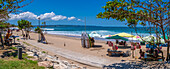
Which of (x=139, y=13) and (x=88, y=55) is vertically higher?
(x=139, y=13)

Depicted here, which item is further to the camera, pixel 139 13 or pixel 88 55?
pixel 88 55

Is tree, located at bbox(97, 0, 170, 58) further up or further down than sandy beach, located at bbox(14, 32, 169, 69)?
further up

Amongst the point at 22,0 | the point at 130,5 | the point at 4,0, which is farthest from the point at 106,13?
the point at 4,0

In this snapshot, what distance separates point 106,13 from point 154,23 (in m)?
2.81

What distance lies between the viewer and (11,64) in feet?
18.9

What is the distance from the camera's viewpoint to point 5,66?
18.0 ft

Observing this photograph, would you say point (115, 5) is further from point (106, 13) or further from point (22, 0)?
point (22, 0)

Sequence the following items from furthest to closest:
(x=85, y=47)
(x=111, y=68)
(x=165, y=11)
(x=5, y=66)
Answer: (x=85, y=47) → (x=111, y=68) → (x=165, y=11) → (x=5, y=66)

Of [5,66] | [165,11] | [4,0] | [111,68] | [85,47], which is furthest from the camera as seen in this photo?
[85,47]

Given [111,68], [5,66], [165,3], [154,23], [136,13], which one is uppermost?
[165,3]

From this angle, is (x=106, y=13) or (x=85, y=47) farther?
(x=85, y=47)

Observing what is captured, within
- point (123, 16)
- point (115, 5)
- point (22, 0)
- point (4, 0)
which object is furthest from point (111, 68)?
point (4, 0)

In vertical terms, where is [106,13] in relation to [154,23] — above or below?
above

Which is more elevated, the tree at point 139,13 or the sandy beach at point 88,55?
the tree at point 139,13
